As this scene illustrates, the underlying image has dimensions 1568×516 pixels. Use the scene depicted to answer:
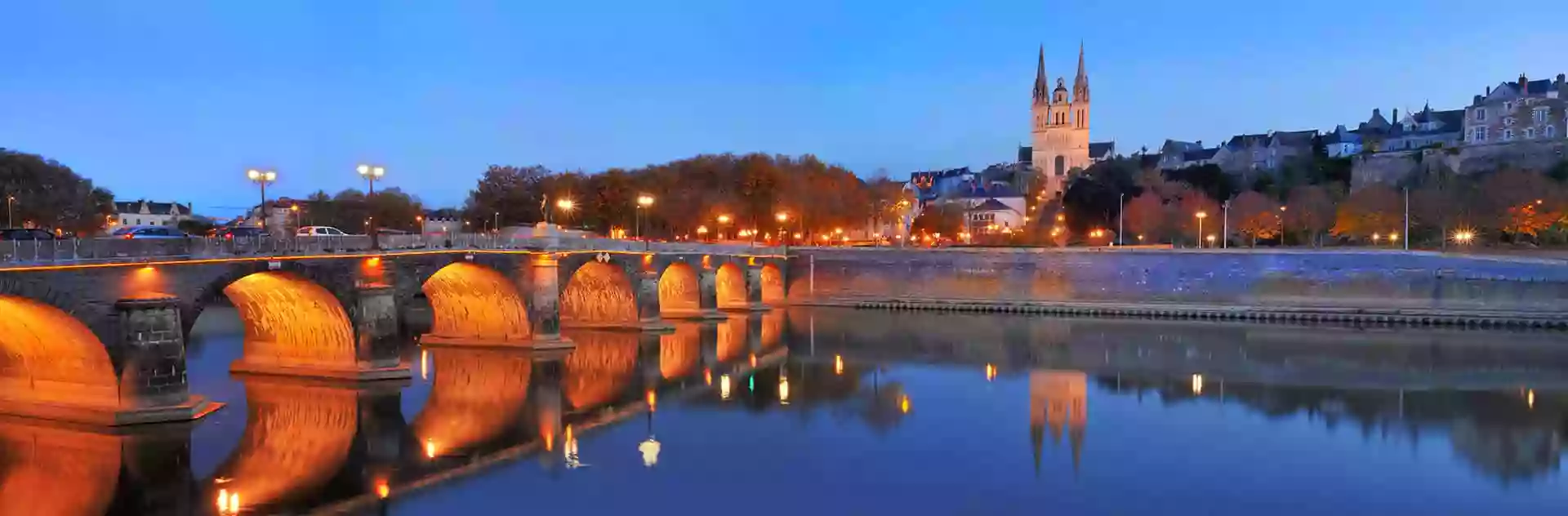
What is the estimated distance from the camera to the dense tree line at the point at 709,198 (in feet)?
237

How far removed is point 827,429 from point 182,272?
51.7 ft

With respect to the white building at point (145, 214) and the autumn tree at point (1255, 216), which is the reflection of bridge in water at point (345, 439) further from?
the white building at point (145, 214)

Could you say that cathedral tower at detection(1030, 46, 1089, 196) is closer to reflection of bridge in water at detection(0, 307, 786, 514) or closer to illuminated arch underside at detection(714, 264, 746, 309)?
illuminated arch underside at detection(714, 264, 746, 309)

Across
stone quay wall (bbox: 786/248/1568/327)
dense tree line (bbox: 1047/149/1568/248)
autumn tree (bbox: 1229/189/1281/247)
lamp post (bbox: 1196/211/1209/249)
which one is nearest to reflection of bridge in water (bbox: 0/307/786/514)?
stone quay wall (bbox: 786/248/1568/327)

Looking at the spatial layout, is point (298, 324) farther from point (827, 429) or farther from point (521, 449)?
point (827, 429)

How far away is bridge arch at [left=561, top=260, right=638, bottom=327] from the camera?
4503 cm

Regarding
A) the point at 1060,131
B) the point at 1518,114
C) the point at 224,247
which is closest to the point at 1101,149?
the point at 1060,131

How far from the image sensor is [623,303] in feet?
149

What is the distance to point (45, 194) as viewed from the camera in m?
54.7

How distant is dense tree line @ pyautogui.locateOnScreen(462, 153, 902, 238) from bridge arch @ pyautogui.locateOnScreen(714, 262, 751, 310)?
10936 mm

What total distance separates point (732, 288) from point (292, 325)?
32.4m

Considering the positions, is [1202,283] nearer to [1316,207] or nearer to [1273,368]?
[1316,207]

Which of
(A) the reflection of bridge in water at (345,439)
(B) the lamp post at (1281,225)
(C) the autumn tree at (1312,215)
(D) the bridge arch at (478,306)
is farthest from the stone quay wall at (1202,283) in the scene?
(A) the reflection of bridge in water at (345,439)

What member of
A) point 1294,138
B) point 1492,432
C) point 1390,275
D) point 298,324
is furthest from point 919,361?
point 1294,138
